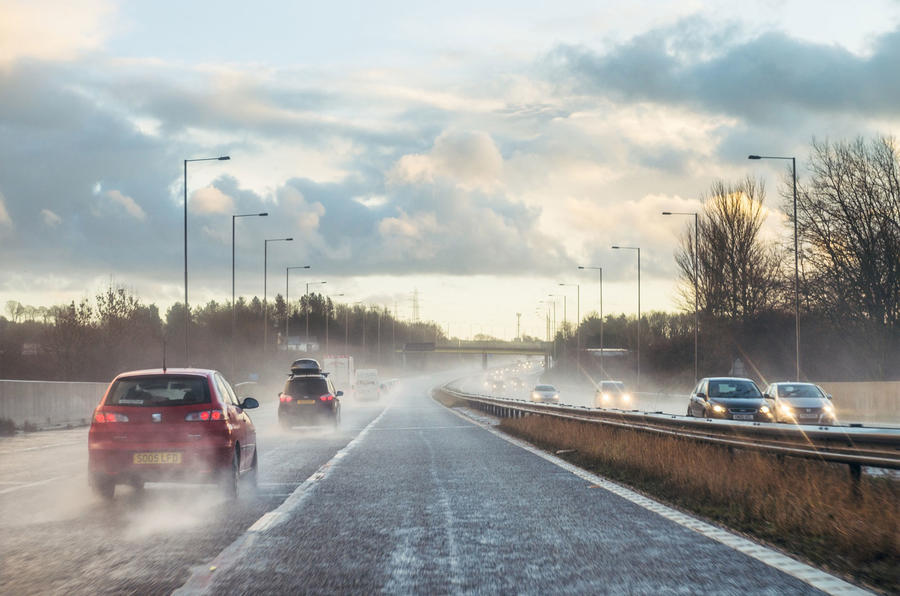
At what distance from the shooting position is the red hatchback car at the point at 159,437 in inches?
447

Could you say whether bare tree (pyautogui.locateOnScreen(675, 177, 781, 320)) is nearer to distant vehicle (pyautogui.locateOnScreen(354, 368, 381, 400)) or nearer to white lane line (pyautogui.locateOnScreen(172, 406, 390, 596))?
distant vehicle (pyautogui.locateOnScreen(354, 368, 381, 400))

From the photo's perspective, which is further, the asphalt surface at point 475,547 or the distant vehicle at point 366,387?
the distant vehicle at point 366,387

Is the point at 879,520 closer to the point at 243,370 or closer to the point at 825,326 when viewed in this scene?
the point at 825,326

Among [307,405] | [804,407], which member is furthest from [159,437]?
[804,407]

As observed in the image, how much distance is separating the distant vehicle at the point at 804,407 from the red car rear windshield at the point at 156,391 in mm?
18467

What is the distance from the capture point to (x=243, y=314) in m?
129

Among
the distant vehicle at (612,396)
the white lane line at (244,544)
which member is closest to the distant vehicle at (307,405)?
the white lane line at (244,544)

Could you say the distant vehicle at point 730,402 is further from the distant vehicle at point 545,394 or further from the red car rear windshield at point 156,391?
the distant vehicle at point 545,394

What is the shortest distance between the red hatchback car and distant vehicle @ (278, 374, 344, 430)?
1634 cm

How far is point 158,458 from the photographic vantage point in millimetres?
11352

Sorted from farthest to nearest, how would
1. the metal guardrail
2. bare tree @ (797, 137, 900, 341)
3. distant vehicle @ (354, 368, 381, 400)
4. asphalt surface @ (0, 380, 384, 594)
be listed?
distant vehicle @ (354, 368, 381, 400), bare tree @ (797, 137, 900, 341), the metal guardrail, asphalt surface @ (0, 380, 384, 594)

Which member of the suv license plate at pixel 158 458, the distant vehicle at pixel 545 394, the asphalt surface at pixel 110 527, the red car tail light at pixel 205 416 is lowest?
the distant vehicle at pixel 545 394

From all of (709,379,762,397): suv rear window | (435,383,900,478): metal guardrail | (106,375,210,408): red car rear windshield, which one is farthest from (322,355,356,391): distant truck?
(106,375,210,408): red car rear windshield

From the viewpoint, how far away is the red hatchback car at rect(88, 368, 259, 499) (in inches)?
447
